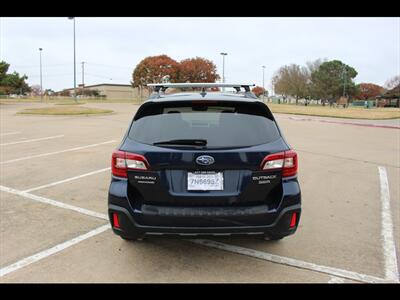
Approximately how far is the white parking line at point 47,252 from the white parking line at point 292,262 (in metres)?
1.21

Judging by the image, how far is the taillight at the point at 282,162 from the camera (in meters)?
3.00

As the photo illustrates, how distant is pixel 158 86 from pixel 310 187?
3596mm

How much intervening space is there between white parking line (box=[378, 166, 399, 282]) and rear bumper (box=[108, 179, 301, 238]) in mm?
1149

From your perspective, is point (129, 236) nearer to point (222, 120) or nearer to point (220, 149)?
point (220, 149)

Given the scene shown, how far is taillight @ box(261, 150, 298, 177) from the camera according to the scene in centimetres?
300

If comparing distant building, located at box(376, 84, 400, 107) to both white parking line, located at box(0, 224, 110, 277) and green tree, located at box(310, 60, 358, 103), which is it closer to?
green tree, located at box(310, 60, 358, 103)

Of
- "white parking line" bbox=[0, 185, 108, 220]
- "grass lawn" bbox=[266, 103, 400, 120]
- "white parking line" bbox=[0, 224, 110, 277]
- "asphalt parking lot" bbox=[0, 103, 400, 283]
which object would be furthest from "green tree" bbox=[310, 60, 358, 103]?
"white parking line" bbox=[0, 224, 110, 277]

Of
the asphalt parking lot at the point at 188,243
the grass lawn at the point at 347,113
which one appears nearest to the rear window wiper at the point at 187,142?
the asphalt parking lot at the point at 188,243

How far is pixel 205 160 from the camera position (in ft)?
9.61

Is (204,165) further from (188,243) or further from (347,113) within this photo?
(347,113)

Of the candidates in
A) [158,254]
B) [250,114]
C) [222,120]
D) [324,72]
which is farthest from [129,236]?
[324,72]

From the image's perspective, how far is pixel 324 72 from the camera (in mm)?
84125

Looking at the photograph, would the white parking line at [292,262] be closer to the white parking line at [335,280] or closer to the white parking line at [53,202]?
the white parking line at [335,280]

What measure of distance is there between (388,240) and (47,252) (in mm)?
3787
